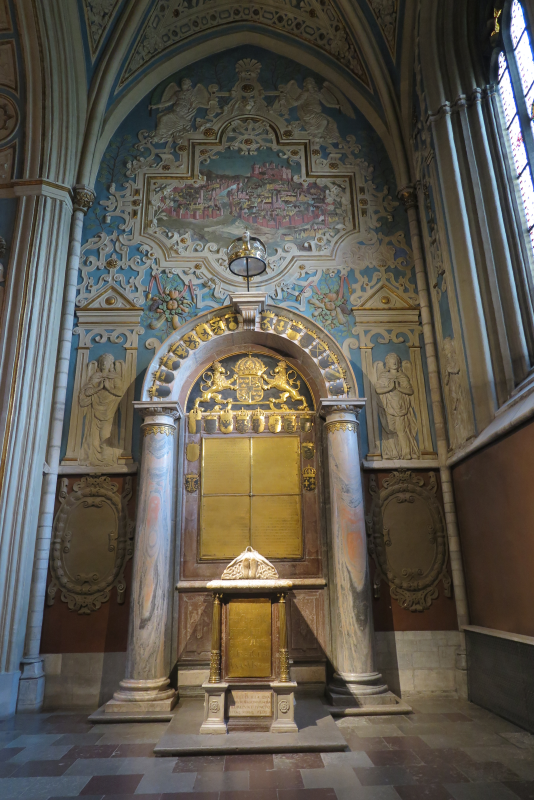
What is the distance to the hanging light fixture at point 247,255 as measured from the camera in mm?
7035

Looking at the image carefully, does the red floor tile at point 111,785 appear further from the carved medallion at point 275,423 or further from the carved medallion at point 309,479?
the carved medallion at point 275,423

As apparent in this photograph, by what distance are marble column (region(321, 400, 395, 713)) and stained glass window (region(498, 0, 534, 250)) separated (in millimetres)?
3196

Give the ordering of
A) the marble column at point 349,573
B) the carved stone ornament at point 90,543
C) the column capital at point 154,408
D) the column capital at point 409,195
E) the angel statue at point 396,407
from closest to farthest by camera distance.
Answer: the marble column at point 349,573 → the carved stone ornament at point 90,543 → the column capital at point 154,408 → the angel statue at point 396,407 → the column capital at point 409,195

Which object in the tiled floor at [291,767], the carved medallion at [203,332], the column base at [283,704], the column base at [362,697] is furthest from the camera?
the carved medallion at [203,332]

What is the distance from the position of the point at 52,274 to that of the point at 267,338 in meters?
3.11

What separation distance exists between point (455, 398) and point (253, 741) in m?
4.55

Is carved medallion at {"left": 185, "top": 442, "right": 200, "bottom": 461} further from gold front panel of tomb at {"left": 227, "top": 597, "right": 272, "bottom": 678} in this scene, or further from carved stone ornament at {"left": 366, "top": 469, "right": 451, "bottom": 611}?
gold front panel of tomb at {"left": 227, "top": 597, "right": 272, "bottom": 678}

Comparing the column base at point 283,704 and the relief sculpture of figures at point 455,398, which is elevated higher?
the relief sculpture of figures at point 455,398

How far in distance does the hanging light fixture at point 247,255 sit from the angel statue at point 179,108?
3454 millimetres

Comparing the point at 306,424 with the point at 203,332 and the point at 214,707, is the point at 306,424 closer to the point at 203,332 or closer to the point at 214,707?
the point at 203,332

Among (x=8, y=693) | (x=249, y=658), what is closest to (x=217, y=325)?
(x=249, y=658)

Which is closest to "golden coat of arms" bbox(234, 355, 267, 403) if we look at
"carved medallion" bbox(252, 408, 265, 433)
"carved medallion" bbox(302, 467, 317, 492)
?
"carved medallion" bbox(252, 408, 265, 433)

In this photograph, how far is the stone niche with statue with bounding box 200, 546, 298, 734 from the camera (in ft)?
16.7

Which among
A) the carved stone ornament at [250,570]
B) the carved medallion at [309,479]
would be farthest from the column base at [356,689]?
the carved medallion at [309,479]
